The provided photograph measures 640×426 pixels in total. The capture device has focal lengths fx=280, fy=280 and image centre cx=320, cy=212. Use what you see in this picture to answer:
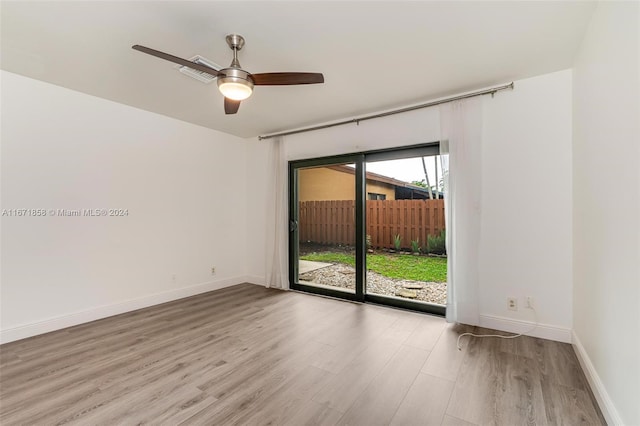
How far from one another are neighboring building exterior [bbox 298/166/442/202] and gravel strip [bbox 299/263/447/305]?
1063 mm

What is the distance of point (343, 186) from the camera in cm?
403

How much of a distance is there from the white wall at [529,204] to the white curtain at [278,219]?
105 inches

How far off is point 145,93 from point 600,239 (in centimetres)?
423

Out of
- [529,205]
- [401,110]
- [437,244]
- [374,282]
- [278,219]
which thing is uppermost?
[401,110]

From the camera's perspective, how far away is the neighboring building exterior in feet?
11.9

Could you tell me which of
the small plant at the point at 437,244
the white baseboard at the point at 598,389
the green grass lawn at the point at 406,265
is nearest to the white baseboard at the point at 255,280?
the green grass lawn at the point at 406,265

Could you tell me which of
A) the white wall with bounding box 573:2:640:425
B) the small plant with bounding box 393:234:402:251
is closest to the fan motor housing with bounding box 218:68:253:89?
the white wall with bounding box 573:2:640:425

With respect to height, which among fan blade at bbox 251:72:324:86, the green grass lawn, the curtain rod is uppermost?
the curtain rod

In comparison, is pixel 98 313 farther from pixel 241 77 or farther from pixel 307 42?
pixel 307 42

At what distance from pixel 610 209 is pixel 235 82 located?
2.52 metres

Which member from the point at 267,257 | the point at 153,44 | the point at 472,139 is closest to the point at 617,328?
the point at 472,139

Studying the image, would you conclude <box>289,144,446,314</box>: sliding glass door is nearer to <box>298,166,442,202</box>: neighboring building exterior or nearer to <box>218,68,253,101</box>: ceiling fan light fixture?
<box>298,166,442,202</box>: neighboring building exterior

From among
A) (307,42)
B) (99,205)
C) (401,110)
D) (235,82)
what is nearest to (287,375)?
(235,82)

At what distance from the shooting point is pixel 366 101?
10.9 ft
